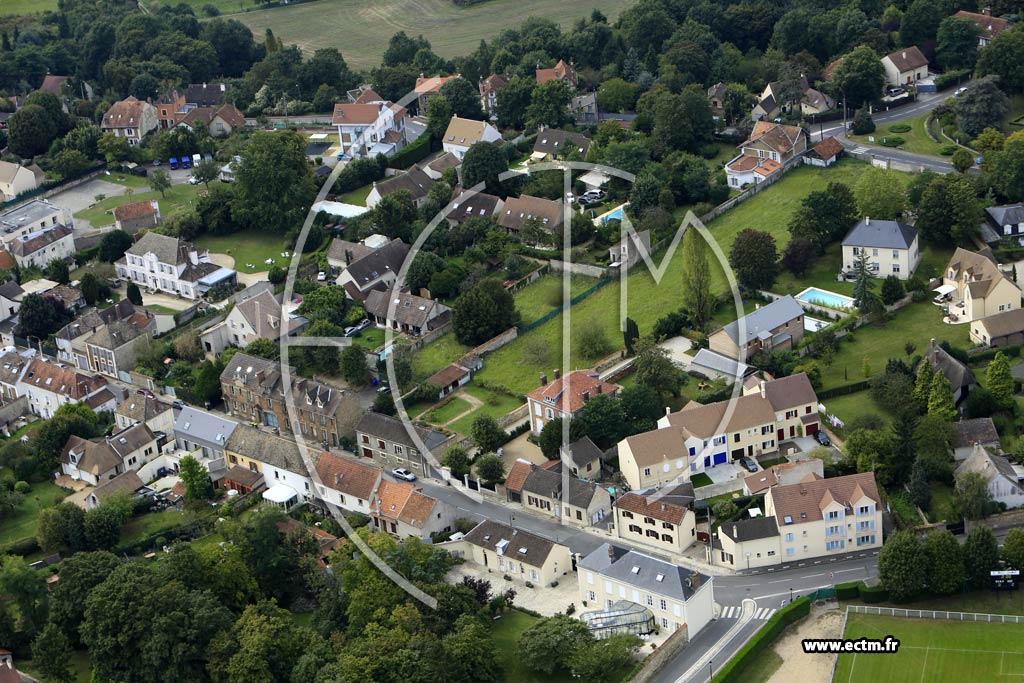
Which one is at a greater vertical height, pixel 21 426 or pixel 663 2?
pixel 663 2

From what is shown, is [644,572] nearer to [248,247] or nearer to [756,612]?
[756,612]

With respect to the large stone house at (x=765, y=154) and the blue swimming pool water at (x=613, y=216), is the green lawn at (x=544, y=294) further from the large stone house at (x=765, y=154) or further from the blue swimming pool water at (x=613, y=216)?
the large stone house at (x=765, y=154)

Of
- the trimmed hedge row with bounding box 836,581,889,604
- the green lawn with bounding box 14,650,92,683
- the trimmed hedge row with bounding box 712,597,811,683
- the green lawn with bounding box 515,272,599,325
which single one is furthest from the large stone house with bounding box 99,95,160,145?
the trimmed hedge row with bounding box 836,581,889,604

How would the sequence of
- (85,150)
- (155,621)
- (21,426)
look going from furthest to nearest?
(85,150) → (21,426) → (155,621)

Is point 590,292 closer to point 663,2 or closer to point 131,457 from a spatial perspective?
point 131,457

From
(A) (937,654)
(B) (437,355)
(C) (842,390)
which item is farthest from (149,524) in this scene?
(A) (937,654)

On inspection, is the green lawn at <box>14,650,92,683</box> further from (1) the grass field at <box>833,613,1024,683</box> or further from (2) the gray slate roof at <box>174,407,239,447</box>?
(1) the grass field at <box>833,613,1024,683</box>

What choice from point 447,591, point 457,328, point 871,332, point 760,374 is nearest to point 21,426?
point 457,328
